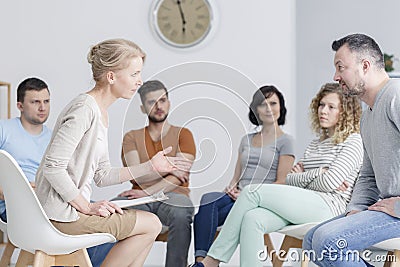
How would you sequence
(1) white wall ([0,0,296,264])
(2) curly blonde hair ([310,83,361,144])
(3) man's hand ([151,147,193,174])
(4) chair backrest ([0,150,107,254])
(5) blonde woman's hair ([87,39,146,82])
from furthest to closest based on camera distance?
(1) white wall ([0,0,296,264]), (2) curly blonde hair ([310,83,361,144]), (3) man's hand ([151,147,193,174]), (5) blonde woman's hair ([87,39,146,82]), (4) chair backrest ([0,150,107,254])

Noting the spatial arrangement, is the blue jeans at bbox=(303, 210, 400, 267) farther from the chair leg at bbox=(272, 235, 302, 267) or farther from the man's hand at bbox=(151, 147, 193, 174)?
the chair leg at bbox=(272, 235, 302, 267)

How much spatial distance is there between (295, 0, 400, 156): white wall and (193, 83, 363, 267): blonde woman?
7.31ft

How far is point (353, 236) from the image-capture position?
7.55ft

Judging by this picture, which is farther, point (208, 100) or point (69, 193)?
point (208, 100)

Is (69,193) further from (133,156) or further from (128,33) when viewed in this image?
(128,33)

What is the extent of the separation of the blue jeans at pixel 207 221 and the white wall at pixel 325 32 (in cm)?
203

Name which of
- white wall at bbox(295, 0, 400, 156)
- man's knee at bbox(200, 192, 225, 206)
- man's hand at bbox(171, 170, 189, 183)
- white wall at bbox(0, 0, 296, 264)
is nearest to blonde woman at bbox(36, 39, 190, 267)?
man's hand at bbox(171, 170, 189, 183)

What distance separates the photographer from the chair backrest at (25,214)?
2.23 meters

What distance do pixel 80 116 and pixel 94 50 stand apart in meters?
0.32

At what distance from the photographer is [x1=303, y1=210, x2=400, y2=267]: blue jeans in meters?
2.30

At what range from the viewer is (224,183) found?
288 cm

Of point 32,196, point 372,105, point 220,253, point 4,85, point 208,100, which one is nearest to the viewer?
point 32,196


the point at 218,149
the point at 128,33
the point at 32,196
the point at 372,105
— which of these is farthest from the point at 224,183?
the point at 128,33

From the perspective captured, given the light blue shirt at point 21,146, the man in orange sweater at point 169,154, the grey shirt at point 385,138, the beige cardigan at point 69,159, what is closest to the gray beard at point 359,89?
the grey shirt at point 385,138
